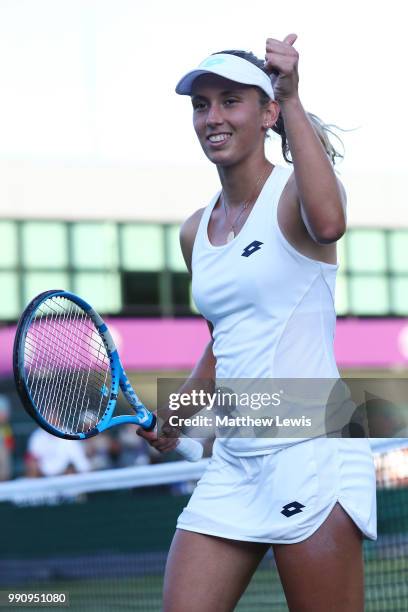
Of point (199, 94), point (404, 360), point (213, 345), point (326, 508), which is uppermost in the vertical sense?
point (199, 94)

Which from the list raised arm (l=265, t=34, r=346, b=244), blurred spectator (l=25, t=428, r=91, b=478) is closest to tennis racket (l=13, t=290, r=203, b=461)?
raised arm (l=265, t=34, r=346, b=244)

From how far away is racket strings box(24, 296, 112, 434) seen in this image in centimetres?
379

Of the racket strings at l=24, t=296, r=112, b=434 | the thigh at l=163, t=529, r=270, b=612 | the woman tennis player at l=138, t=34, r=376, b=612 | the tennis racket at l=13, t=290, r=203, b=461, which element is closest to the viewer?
the woman tennis player at l=138, t=34, r=376, b=612

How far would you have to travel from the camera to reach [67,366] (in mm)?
3980

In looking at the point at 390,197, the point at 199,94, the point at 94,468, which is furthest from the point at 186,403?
the point at 390,197

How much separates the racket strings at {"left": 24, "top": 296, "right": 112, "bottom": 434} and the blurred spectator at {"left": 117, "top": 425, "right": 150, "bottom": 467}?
12.1 meters

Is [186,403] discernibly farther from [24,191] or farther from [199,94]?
[24,191]

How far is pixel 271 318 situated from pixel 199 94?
2.11ft

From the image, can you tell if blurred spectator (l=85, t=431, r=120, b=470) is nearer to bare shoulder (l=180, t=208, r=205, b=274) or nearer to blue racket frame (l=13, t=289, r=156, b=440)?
blue racket frame (l=13, t=289, r=156, b=440)

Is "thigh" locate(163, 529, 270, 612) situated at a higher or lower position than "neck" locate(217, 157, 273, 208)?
lower

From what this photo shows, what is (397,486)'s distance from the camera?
23.1 ft

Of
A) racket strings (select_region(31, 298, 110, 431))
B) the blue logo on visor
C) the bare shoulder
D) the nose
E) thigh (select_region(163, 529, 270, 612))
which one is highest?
the blue logo on visor

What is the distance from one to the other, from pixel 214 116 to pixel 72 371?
3.18ft

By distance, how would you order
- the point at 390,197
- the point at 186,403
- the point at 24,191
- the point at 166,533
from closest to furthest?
the point at 186,403 → the point at 166,533 → the point at 24,191 → the point at 390,197
